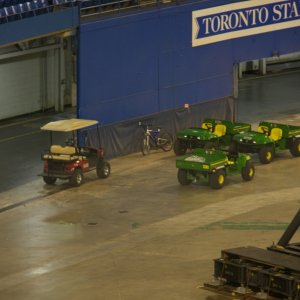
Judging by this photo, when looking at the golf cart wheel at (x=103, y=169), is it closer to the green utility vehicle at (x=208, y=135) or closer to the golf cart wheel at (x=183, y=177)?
the golf cart wheel at (x=183, y=177)

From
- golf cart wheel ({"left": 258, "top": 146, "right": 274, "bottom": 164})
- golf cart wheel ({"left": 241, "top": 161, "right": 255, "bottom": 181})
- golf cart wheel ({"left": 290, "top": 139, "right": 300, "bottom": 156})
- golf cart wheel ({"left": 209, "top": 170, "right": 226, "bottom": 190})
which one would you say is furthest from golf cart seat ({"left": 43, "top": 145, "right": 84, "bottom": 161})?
golf cart wheel ({"left": 290, "top": 139, "right": 300, "bottom": 156})

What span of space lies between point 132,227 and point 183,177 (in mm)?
5009

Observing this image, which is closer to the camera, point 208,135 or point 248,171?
point 248,171

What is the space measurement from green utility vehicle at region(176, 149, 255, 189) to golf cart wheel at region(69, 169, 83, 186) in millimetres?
3268

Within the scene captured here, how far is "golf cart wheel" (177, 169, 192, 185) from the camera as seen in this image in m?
39.2

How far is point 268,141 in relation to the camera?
4228 cm

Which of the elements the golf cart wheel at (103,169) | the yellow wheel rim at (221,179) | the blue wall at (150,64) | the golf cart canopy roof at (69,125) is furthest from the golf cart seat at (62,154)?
the yellow wheel rim at (221,179)

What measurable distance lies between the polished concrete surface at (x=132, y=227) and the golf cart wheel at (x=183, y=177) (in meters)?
0.21

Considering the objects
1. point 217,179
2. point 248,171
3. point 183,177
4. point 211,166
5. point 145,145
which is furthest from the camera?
point 145,145

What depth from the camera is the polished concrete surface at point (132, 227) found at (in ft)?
96.3

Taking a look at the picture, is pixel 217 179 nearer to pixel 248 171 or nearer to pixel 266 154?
pixel 248 171

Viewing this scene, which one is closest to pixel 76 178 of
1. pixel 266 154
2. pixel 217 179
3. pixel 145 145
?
pixel 217 179

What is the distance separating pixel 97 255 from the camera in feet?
105

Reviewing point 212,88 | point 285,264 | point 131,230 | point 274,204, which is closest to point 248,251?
point 285,264
